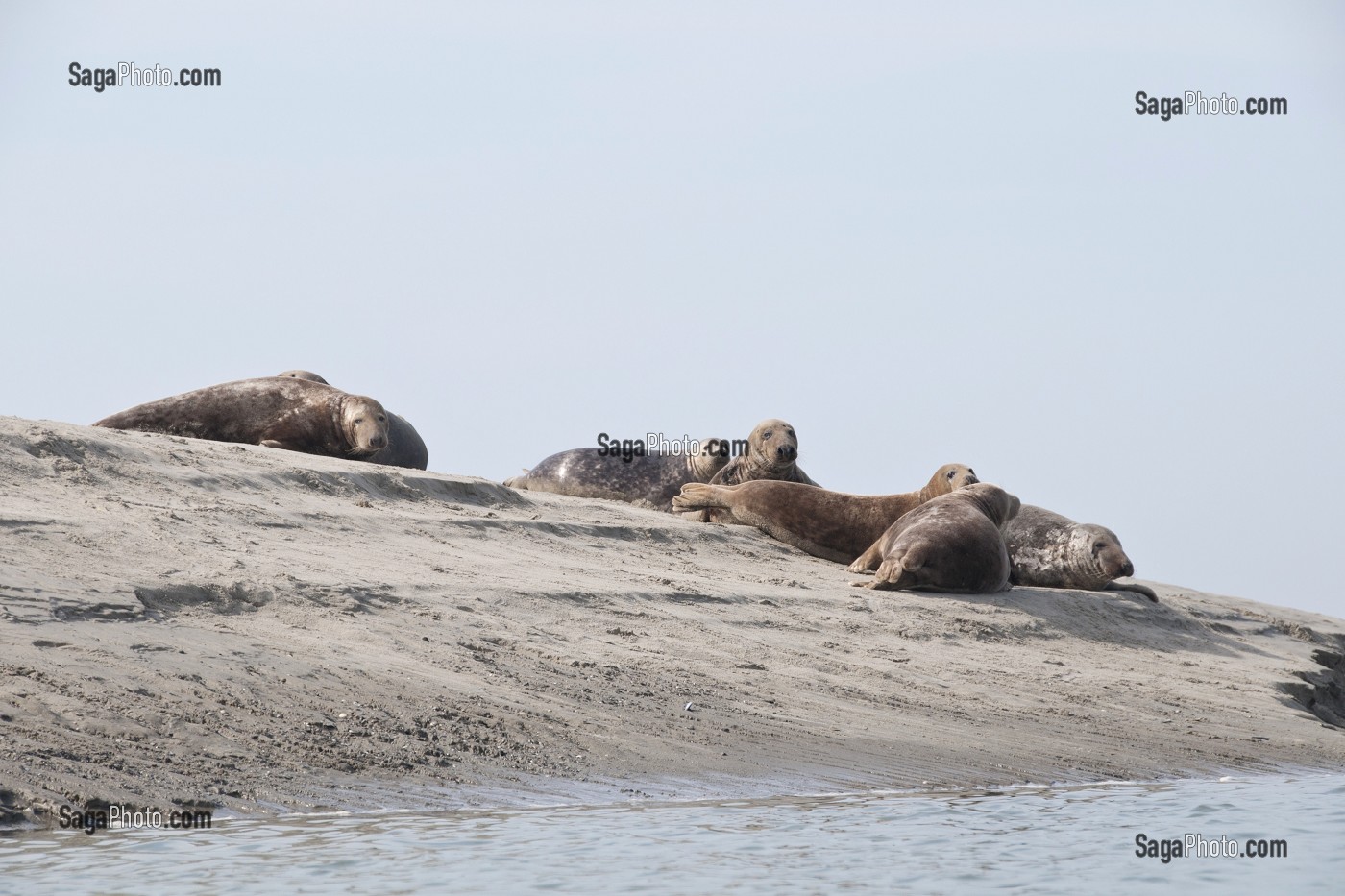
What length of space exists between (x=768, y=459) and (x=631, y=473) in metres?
1.43

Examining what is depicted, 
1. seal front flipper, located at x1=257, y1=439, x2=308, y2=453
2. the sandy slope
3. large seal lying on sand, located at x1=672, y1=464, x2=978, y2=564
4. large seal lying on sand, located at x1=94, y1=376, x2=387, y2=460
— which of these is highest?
large seal lying on sand, located at x1=94, y1=376, x2=387, y2=460

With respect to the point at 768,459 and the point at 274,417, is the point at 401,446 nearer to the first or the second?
the point at 274,417

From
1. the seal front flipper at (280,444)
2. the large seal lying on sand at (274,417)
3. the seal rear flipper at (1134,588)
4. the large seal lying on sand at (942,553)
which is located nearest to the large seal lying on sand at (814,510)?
the large seal lying on sand at (942,553)

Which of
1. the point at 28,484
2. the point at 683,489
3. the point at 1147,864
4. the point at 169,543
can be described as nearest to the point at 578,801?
the point at 1147,864

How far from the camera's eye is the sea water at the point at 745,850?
4.84 m

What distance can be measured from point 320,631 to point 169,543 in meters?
1.29

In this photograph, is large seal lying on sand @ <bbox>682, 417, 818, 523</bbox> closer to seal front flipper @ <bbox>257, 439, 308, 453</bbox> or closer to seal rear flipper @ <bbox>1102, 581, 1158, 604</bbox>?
seal rear flipper @ <bbox>1102, 581, 1158, 604</bbox>

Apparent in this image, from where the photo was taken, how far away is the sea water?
4.84m

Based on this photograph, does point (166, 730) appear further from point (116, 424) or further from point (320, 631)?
point (116, 424)

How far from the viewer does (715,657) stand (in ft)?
26.6

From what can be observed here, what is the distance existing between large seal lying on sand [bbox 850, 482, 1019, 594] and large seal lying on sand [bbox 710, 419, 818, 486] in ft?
9.42

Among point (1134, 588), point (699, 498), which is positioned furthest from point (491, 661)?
point (1134, 588)

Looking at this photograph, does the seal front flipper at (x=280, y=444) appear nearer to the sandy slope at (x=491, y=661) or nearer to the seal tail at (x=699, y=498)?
the sandy slope at (x=491, y=661)

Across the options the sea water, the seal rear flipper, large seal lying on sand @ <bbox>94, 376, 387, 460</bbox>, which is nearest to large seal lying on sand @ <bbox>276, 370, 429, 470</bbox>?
large seal lying on sand @ <bbox>94, 376, 387, 460</bbox>
